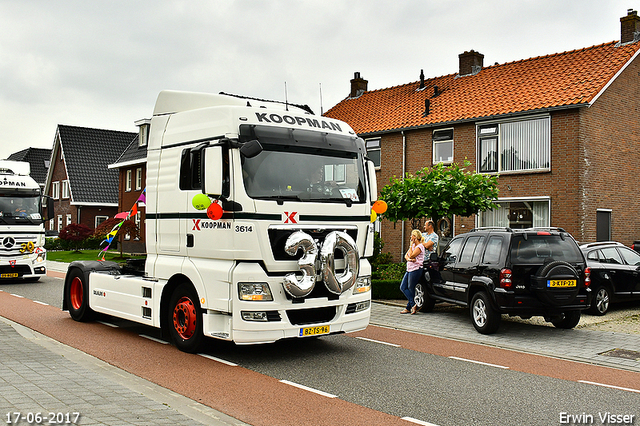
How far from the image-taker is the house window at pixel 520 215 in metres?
20.4

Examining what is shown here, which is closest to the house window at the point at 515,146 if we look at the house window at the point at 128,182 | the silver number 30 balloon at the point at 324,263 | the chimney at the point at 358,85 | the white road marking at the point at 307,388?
the chimney at the point at 358,85

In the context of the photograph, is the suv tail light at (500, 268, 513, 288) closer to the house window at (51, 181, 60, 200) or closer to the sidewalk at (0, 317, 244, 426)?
the sidewalk at (0, 317, 244, 426)

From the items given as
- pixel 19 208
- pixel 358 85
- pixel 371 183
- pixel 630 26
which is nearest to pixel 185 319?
pixel 371 183

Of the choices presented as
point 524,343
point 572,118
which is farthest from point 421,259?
point 572,118

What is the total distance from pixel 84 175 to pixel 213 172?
43.7 meters

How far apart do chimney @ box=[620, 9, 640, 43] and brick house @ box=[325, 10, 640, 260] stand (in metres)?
0.03

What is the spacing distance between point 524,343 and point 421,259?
10.1ft

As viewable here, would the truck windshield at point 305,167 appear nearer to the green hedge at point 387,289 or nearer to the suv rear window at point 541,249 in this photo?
the suv rear window at point 541,249

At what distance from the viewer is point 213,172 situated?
7.89 meters

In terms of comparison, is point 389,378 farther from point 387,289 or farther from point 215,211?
point 387,289

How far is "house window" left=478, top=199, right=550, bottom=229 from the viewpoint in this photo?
2036 centimetres

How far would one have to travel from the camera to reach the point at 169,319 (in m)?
8.95

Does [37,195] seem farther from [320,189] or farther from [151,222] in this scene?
[320,189]

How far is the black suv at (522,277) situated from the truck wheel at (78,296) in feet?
22.5
